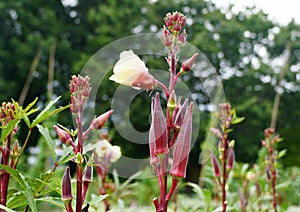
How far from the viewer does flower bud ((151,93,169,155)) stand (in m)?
0.74

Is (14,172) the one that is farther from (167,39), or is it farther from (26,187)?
(167,39)

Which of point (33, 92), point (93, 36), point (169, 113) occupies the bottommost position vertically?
point (169, 113)

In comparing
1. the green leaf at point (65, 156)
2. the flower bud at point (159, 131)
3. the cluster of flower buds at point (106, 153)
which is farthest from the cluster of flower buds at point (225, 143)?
the flower bud at point (159, 131)

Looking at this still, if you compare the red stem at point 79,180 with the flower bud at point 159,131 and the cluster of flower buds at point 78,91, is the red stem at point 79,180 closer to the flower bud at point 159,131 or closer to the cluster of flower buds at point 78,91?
the cluster of flower buds at point 78,91

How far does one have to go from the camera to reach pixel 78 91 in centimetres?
80

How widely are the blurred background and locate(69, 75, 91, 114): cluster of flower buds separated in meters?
12.3

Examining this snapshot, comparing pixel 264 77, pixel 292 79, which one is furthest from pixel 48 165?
pixel 264 77

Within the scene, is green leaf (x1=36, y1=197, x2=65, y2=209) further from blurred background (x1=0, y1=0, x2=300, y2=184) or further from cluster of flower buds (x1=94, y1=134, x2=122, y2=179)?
blurred background (x1=0, y1=0, x2=300, y2=184)

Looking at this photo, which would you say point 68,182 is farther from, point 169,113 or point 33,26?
point 33,26

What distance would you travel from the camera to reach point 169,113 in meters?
0.76

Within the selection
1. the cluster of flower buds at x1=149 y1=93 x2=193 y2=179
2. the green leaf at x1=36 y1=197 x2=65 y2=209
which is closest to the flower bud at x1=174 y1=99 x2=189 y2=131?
the cluster of flower buds at x1=149 y1=93 x2=193 y2=179

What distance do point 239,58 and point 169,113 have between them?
15.8 m

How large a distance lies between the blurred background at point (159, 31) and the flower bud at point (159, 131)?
12391mm

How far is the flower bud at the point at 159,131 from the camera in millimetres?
737
